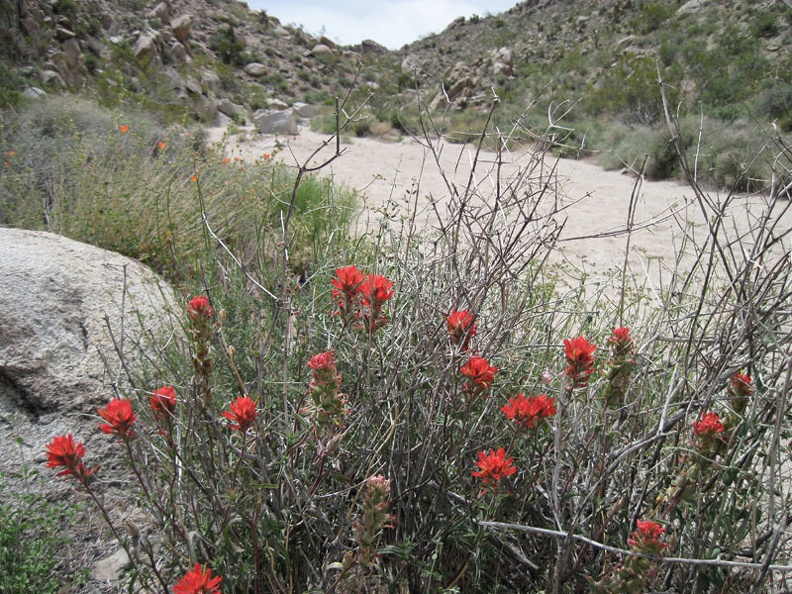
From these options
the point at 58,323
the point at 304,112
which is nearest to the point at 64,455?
the point at 58,323

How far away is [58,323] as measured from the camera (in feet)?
7.94

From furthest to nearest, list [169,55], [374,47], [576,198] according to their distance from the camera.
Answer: [374,47], [169,55], [576,198]

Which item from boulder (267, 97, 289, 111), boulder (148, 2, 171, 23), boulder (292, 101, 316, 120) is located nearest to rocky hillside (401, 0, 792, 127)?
boulder (292, 101, 316, 120)

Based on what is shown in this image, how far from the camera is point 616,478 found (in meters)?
1.46

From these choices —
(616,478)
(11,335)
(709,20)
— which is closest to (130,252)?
(11,335)

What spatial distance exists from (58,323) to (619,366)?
232cm

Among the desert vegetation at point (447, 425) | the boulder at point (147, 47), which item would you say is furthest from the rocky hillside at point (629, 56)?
the boulder at point (147, 47)

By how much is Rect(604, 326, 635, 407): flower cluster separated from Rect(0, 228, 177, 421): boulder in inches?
60.8

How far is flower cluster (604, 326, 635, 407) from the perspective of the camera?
46.3 inches

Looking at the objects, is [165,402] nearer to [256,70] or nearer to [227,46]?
[256,70]

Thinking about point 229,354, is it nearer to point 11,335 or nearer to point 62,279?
point 11,335

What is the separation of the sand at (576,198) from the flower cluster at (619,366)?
5.31ft

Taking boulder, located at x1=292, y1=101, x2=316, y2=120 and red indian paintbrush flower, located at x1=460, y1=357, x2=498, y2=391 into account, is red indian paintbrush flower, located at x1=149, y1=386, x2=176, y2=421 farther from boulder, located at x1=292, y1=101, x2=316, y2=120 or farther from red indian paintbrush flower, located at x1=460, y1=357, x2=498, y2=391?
boulder, located at x1=292, y1=101, x2=316, y2=120

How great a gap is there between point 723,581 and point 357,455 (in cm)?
94
